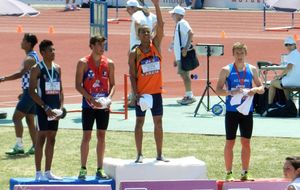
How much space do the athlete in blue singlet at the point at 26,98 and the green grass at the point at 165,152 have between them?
11.7 inches

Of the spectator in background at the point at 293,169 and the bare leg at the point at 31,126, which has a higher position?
the spectator in background at the point at 293,169

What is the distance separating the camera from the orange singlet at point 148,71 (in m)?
12.6

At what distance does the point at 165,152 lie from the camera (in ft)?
50.9

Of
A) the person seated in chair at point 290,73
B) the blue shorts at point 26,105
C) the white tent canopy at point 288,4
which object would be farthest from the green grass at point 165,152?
the white tent canopy at point 288,4

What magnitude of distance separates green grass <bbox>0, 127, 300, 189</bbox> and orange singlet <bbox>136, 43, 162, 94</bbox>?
5.66 feet

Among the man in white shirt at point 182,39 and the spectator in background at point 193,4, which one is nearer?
the man in white shirt at point 182,39

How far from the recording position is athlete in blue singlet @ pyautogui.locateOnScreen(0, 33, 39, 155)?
14.9 m

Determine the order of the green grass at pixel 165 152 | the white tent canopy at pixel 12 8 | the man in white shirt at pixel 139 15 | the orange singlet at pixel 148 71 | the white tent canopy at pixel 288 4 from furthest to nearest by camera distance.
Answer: the white tent canopy at pixel 288 4
the white tent canopy at pixel 12 8
the man in white shirt at pixel 139 15
the green grass at pixel 165 152
the orange singlet at pixel 148 71

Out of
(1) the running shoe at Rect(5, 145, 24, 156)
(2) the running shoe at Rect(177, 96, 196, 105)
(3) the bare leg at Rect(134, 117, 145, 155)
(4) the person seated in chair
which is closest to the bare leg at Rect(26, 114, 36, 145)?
(1) the running shoe at Rect(5, 145, 24, 156)

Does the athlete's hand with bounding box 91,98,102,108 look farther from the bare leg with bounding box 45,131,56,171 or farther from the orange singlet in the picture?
the bare leg with bounding box 45,131,56,171

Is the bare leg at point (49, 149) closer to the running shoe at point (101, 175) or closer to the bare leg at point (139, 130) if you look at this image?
the running shoe at point (101, 175)

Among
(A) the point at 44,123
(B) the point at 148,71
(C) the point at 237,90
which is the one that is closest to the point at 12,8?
(A) the point at 44,123

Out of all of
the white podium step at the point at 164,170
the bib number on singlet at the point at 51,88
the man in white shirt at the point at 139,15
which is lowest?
the white podium step at the point at 164,170

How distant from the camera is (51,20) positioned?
48750mm
